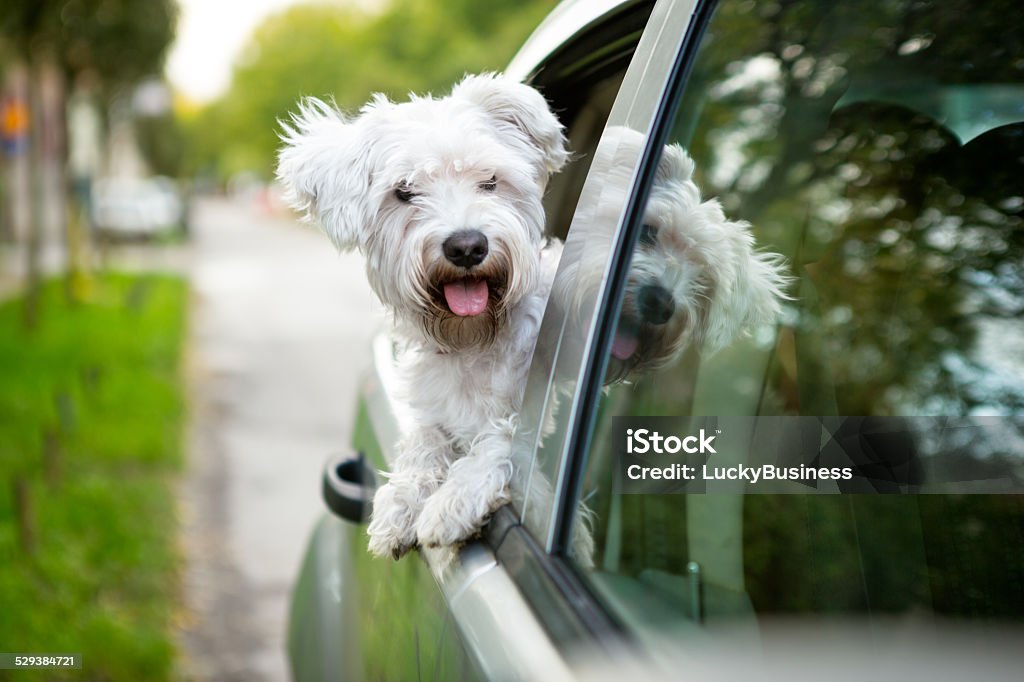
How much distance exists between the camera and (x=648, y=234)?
1.60 meters

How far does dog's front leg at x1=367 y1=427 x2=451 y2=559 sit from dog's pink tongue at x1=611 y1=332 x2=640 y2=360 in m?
0.48

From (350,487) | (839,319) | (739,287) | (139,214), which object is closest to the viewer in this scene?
(739,287)

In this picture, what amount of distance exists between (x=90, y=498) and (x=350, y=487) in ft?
12.9

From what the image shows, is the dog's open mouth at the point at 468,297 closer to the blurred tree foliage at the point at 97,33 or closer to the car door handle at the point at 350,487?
the car door handle at the point at 350,487

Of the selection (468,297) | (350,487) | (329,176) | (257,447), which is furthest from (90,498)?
(468,297)

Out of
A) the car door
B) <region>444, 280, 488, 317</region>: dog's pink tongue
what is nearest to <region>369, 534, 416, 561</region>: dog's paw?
the car door

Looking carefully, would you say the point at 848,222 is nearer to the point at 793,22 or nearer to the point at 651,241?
the point at 793,22

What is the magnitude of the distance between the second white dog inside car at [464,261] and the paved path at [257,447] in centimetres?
31

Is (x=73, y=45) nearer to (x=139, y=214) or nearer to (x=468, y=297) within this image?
(x=468, y=297)

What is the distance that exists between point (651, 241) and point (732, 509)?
1.82 feet

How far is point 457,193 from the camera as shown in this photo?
1877 mm

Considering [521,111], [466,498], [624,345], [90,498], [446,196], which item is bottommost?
[90,498]

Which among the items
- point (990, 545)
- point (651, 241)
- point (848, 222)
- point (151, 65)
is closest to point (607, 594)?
point (651, 241)

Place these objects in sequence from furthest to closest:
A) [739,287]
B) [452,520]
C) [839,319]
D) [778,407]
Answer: [839,319] → [778,407] → [739,287] → [452,520]
